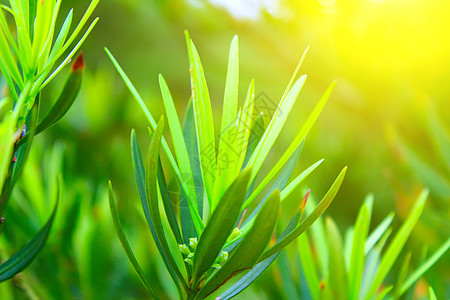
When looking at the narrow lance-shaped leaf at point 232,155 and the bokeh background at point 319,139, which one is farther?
the bokeh background at point 319,139

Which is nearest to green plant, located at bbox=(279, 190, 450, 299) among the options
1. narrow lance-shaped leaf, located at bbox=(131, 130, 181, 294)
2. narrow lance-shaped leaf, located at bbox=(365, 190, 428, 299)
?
narrow lance-shaped leaf, located at bbox=(365, 190, 428, 299)

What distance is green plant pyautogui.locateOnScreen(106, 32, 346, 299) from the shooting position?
0.55ft

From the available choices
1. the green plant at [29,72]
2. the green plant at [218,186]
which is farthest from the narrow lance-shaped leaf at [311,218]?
the green plant at [29,72]

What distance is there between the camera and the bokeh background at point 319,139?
0.38 m

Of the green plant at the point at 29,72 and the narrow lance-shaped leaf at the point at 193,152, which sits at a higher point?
the green plant at the point at 29,72

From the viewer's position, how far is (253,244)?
0.17 meters

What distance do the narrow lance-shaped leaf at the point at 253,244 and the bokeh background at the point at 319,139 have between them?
0.18 metres

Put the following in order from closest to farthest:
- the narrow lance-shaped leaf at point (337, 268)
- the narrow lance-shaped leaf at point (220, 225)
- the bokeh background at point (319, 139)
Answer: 1. the narrow lance-shaped leaf at point (220, 225)
2. the narrow lance-shaped leaf at point (337, 268)
3. the bokeh background at point (319, 139)

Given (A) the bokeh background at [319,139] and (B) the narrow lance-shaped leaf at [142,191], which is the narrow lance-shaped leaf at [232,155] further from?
(A) the bokeh background at [319,139]

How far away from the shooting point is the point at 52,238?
0.38 meters

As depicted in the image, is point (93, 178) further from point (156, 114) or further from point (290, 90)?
point (290, 90)

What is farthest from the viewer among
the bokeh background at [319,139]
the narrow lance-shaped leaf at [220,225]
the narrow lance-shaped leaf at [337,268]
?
the bokeh background at [319,139]

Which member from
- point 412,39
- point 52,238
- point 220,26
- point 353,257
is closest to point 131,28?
point 220,26

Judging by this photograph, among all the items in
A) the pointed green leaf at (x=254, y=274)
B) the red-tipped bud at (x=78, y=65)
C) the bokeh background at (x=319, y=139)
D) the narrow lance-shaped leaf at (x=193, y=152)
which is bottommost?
the bokeh background at (x=319, y=139)
